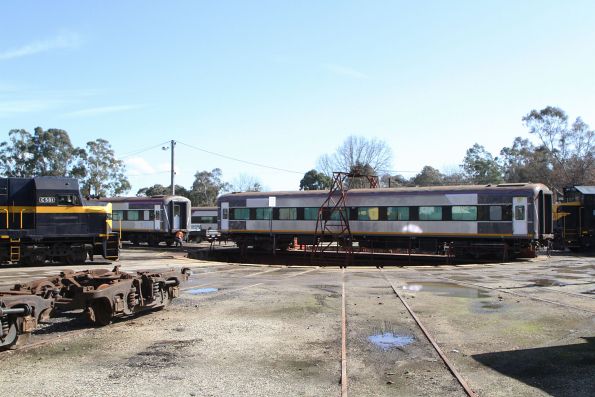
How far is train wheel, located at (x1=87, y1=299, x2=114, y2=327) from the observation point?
8.09 m

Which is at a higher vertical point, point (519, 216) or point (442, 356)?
point (519, 216)

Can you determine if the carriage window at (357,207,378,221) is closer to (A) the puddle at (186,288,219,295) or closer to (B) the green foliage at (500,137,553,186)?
(A) the puddle at (186,288,219,295)

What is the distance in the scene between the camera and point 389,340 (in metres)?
7.61

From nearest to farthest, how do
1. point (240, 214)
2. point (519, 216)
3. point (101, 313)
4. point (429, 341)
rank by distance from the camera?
point (429, 341)
point (101, 313)
point (519, 216)
point (240, 214)

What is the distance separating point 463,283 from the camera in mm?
14602

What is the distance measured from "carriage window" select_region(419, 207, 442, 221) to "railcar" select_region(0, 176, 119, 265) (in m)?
15.2

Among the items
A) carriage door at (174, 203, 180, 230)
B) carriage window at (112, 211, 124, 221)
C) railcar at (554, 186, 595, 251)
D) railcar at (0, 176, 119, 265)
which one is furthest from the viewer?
carriage window at (112, 211, 124, 221)

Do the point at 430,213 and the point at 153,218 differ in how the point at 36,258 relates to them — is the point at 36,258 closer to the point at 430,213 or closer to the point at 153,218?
the point at 153,218

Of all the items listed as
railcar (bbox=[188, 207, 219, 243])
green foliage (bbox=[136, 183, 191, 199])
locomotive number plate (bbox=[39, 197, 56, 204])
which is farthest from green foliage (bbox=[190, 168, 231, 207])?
locomotive number plate (bbox=[39, 197, 56, 204])

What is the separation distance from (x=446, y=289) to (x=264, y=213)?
1898cm

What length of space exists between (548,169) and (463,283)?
5692cm

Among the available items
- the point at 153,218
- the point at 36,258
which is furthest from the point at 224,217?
the point at 36,258

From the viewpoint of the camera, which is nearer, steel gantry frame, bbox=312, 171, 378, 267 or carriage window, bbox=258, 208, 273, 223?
steel gantry frame, bbox=312, 171, 378, 267

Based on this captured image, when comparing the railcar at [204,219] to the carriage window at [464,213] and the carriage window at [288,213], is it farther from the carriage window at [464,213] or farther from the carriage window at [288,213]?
the carriage window at [464,213]
